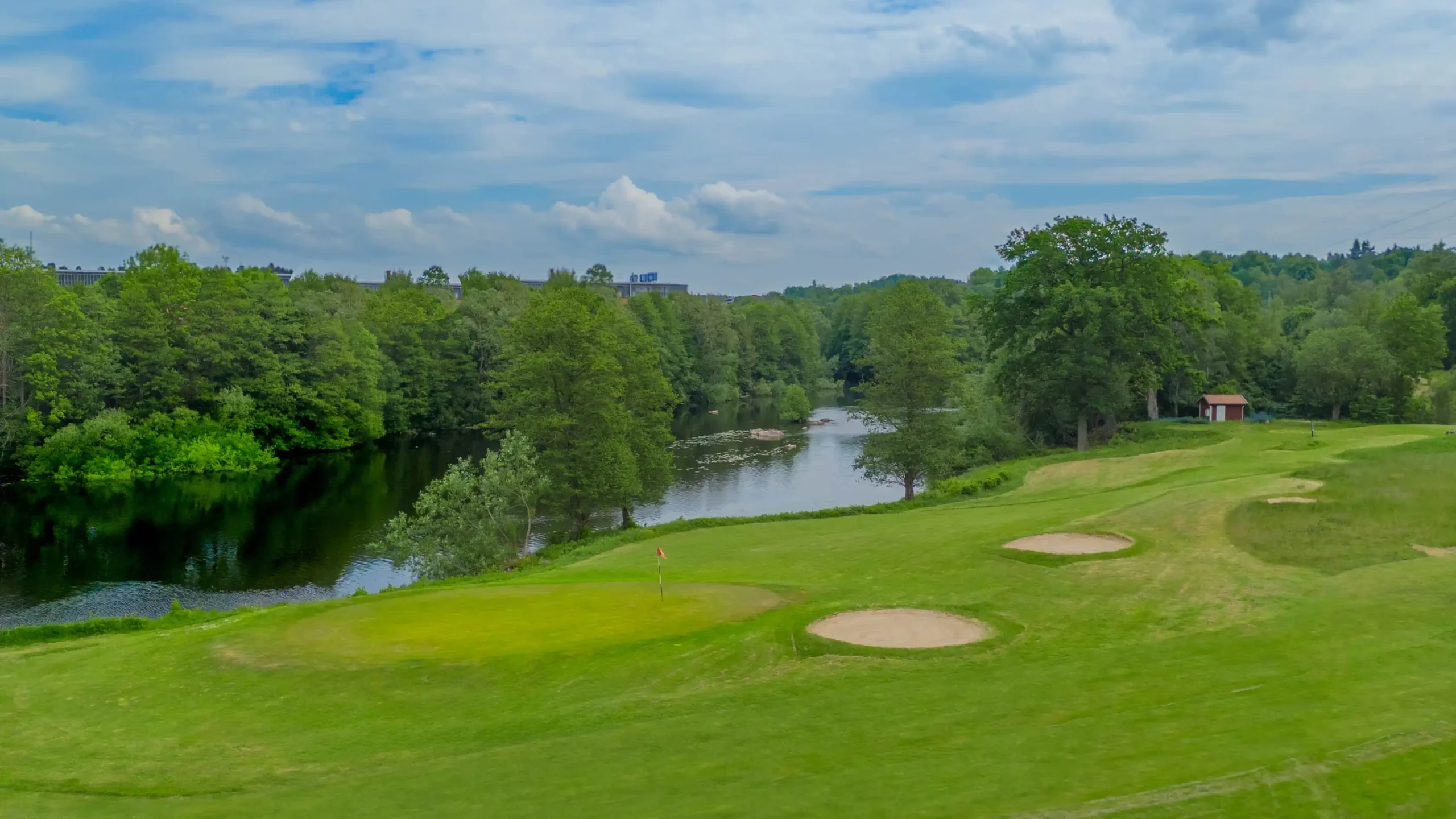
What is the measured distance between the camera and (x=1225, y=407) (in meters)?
61.4

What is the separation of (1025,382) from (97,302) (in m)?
59.2

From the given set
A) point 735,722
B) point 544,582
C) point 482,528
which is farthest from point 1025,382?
point 735,722

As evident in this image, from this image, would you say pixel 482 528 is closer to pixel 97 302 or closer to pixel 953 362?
pixel 953 362

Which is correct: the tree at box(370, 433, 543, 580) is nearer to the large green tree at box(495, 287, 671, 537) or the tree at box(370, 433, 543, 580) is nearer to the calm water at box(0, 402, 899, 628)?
the large green tree at box(495, 287, 671, 537)

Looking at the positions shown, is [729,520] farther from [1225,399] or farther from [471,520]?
[1225,399]

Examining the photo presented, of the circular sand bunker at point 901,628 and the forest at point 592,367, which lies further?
the forest at point 592,367

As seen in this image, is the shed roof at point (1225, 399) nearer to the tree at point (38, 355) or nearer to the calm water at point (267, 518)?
the calm water at point (267, 518)

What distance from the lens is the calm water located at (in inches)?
1407

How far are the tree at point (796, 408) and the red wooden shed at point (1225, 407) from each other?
38.0 m

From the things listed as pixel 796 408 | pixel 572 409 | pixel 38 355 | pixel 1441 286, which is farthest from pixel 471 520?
pixel 1441 286

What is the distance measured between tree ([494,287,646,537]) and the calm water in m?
5.62

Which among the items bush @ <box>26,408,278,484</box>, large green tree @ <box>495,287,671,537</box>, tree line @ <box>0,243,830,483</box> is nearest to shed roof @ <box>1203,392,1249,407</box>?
tree line @ <box>0,243,830,483</box>

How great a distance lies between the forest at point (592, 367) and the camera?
143 ft

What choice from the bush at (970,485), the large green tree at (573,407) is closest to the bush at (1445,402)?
the bush at (970,485)
